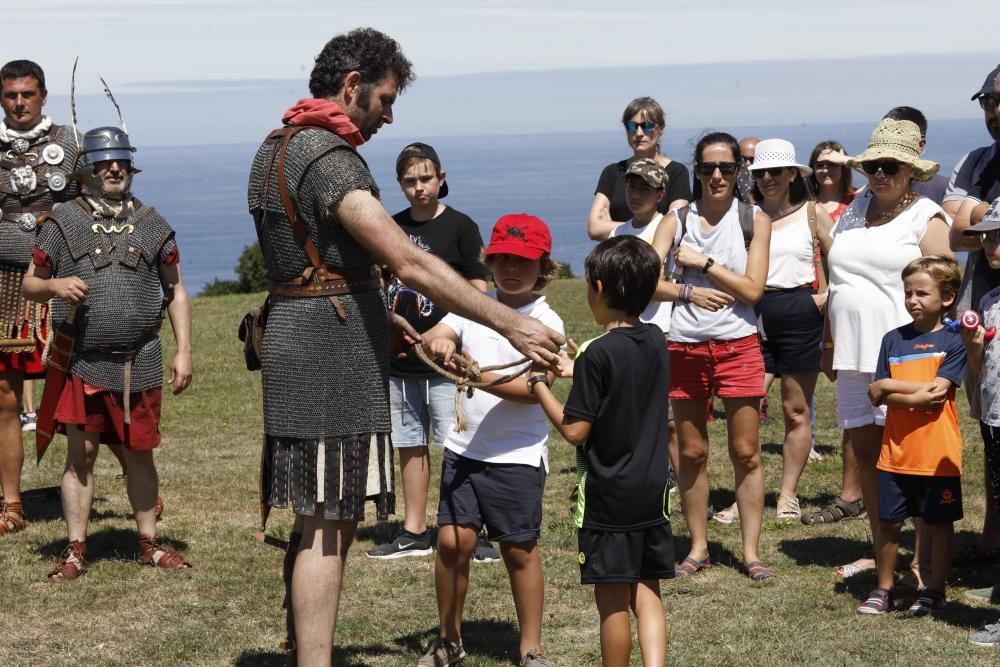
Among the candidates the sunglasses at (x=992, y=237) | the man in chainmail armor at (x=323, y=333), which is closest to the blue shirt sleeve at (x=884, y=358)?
the sunglasses at (x=992, y=237)

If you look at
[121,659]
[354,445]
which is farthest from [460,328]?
[121,659]

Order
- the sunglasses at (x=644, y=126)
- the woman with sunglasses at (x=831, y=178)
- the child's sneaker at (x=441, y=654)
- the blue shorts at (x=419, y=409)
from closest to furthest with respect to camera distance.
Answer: the child's sneaker at (x=441, y=654) < the blue shorts at (x=419, y=409) < the sunglasses at (x=644, y=126) < the woman with sunglasses at (x=831, y=178)

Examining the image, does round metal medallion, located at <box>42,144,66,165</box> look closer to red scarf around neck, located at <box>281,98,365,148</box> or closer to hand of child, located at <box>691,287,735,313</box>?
red scarf around neck, located at <box>281,98,365,148</box>

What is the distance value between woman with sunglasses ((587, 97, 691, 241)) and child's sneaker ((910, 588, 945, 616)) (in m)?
3.32

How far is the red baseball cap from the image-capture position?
5.53m

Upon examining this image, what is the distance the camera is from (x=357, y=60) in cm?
492

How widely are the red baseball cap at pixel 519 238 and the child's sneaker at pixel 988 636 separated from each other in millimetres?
2495

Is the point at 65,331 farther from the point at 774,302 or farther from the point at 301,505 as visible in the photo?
the point at 774,302

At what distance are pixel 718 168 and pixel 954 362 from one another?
1618 mm

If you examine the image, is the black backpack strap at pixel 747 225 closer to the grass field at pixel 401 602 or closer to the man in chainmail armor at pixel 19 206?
the grass field at pixel 401 602

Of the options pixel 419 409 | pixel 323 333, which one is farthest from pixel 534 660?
pixel 419 409

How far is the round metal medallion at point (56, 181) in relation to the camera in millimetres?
8156

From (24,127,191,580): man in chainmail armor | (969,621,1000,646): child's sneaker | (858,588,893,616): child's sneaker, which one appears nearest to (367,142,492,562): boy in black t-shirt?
(24,127,191,580): man in chainmail armor

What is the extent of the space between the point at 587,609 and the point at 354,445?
80.2 inches
